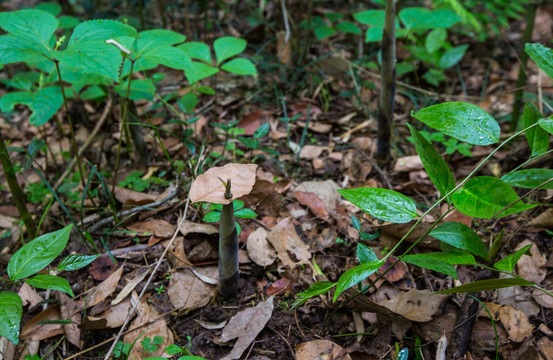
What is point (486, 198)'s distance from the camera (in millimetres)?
1123

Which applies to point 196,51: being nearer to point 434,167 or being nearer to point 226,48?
point 226,48

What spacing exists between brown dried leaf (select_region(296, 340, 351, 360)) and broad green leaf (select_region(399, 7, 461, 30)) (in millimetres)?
1936

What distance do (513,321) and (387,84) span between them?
1163 millimetres

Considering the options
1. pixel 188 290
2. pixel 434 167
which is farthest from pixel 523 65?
pixel 188 290

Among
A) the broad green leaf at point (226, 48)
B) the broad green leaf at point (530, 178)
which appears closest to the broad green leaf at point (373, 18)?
the broad green leaf at point (226, 48)

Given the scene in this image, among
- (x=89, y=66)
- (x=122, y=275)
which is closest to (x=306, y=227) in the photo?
(x=122, y=275)

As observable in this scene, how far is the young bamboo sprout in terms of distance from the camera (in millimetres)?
1105

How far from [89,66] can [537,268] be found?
1.97 meters

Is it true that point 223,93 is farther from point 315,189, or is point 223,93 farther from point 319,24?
point 315,189

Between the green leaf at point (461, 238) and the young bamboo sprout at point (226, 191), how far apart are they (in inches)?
25.1

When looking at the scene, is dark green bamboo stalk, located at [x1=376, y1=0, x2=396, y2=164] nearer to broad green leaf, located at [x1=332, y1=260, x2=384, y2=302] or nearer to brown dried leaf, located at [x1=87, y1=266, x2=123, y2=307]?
broad green leaf, located at [x1=332, y1=260, x2=384, y2=302]

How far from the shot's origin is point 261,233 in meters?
1.81

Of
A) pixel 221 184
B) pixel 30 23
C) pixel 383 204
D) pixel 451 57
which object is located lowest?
pixel 451 57

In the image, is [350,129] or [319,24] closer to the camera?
[350,129]
